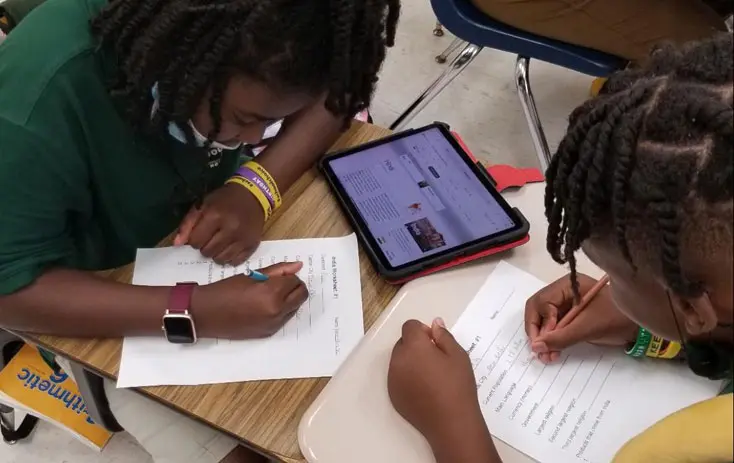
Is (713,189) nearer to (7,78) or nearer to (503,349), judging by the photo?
(503,349)

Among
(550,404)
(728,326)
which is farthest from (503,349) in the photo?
(728,326)

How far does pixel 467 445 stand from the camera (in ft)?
2.36

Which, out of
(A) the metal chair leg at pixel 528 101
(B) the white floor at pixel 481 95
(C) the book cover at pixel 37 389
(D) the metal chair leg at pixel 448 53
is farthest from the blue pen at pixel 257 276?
(D) the metal chair leg at pixel 448 53

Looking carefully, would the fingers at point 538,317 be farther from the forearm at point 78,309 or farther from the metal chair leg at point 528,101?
the metal chair leg at point 528,101

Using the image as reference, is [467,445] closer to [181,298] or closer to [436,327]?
[436,327]

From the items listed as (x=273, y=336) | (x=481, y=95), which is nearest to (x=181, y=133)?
(x=273, y=336)

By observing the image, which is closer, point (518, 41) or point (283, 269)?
point (283, 269)

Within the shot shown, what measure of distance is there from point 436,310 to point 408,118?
0.95 m

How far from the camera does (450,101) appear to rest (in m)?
2.09

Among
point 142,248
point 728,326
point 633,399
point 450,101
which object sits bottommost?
point 450,101

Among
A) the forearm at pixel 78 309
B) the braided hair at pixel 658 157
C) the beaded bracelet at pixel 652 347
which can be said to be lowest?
the beaded bracelet at pixel 652 347

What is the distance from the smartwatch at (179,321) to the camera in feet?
2.67

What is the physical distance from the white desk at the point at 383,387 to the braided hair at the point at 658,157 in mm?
296

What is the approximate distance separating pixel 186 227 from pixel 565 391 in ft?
1.65
